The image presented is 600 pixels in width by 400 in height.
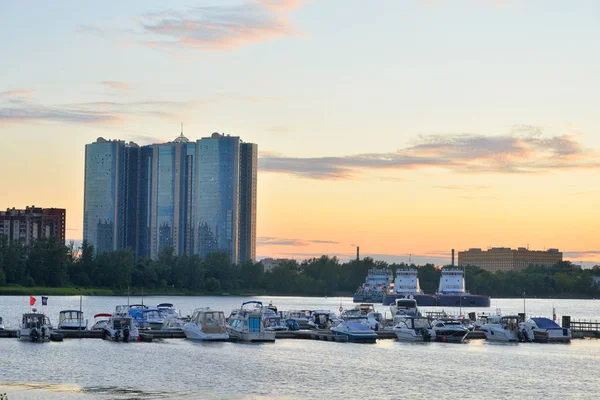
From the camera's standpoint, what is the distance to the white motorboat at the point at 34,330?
91125 millimetres

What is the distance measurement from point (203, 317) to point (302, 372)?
25.3 m

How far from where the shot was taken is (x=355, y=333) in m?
99.6

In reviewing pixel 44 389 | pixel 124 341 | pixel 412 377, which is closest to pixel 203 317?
Result: pixel 124 341

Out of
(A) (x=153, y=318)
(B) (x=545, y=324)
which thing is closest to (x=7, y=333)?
(A) (x=153, y=318)

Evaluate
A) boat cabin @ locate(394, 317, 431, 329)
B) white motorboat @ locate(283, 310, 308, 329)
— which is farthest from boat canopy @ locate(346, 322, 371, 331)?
white motorboat @ locate(283, 310, 308, 329)

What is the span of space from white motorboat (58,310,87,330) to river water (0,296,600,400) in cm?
367

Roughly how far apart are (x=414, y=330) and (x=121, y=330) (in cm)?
2872

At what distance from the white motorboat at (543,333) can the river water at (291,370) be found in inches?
193

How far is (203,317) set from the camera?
3780 inches

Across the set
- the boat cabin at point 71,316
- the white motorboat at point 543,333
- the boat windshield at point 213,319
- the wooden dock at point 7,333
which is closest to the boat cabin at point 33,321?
the wooden dock at point 7,333

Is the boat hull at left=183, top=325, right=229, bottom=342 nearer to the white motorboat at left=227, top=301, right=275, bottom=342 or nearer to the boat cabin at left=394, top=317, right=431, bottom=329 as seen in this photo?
the white motorboat at left=227, top=301, right=275, bottom=342

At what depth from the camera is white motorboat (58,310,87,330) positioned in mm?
97831

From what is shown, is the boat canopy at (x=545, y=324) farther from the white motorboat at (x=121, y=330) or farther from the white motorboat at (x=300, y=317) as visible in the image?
the white motorboat at (x=121, y=330)

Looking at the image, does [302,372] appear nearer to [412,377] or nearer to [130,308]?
[412,377]
